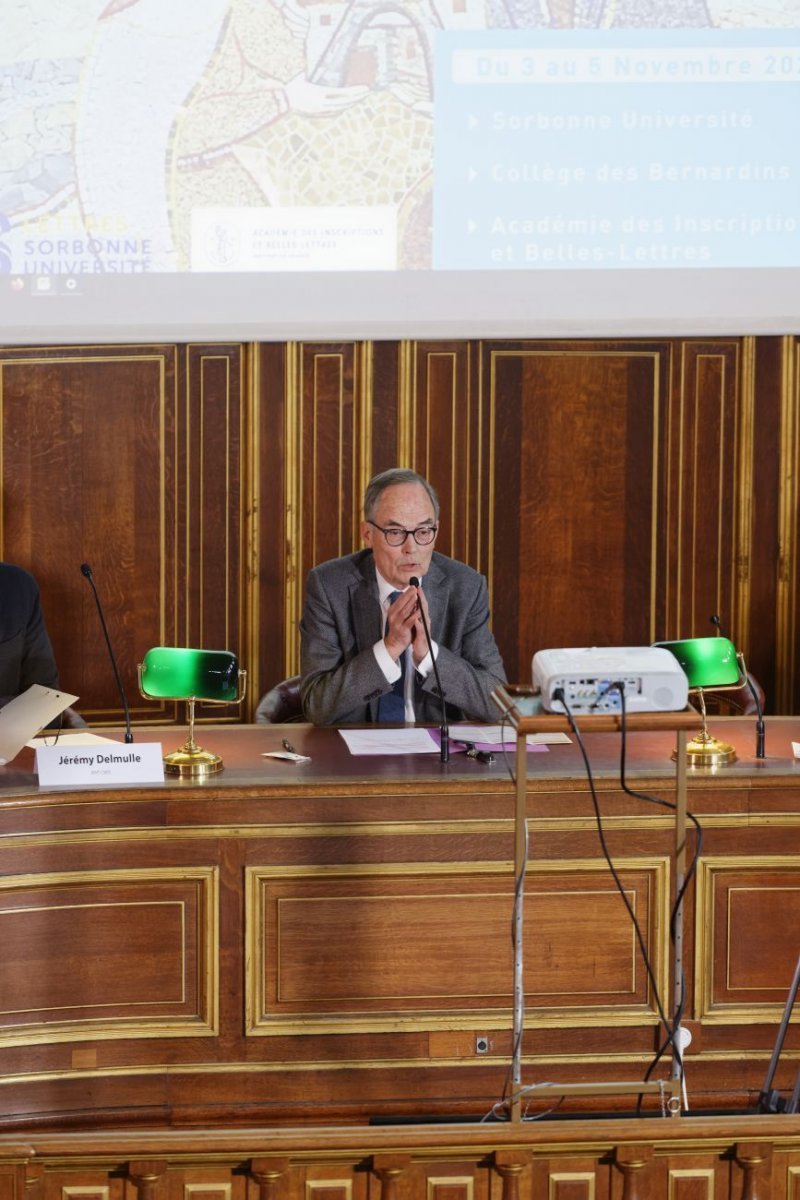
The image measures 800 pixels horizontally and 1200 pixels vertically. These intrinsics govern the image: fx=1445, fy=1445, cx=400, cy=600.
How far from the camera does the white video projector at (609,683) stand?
6.54 feet

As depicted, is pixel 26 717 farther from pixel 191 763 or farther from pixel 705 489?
pixel 705 489

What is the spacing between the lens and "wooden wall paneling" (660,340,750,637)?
5305 mm

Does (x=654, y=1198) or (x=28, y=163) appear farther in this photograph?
(x=28, y=163)

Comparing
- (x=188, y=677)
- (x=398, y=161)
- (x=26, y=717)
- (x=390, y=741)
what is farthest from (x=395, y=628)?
(x=398, y=161)

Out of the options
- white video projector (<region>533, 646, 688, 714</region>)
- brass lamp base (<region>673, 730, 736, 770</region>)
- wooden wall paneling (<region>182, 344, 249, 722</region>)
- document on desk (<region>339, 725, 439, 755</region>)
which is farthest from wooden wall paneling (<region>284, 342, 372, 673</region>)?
white video projector (<region>533, 646, 688, 714</region>)

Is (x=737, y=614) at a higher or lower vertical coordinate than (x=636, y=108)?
lower

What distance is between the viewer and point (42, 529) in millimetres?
5328

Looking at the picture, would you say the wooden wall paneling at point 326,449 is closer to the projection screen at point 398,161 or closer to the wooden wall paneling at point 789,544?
the projection screen at point 398,161

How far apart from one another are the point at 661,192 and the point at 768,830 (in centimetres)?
278

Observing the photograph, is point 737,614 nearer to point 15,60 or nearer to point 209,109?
point 209,109

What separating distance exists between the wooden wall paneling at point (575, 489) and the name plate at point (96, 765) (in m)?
2.74

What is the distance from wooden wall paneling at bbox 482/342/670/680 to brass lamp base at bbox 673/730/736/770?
8.07ft

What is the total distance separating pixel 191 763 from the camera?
2811 mm

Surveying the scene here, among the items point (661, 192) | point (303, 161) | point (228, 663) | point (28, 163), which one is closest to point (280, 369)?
point (303, 161)
